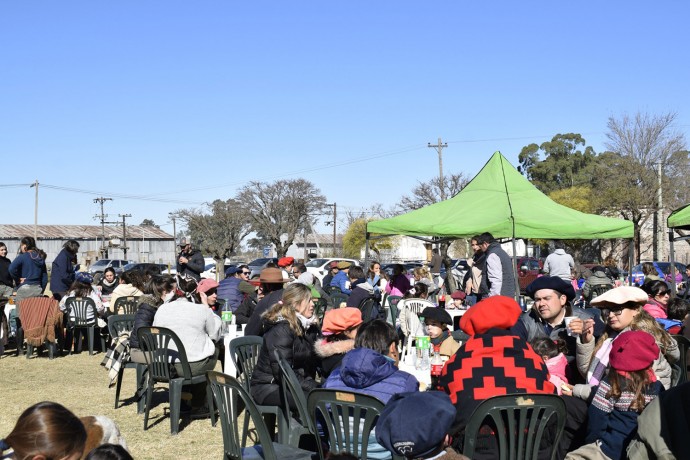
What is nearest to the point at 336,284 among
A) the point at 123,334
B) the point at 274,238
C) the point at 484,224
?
the point at 484,224

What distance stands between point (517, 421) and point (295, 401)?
1.65m

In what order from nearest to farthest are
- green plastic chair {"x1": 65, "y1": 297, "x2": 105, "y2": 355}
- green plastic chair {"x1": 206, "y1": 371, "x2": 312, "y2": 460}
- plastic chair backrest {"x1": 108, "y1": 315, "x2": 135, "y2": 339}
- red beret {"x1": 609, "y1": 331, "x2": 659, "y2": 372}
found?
red beret {"x1": 609, "y1": 331, "x2": 659, "y2": 372} < green plastic chair {"x1": 206, "y1": 371, "x2": 312, "y2": 460} < plastic chair backrest {"x1": 108, "y1": 315, "x2": 135, "y2": 339} < green plastic chair {"x1": 65, "y1": 297, "x2": 105, "y2": 355}

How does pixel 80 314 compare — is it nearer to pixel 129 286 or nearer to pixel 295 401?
pixel 129 286

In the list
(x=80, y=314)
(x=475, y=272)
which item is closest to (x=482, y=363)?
(x=475, y=272)

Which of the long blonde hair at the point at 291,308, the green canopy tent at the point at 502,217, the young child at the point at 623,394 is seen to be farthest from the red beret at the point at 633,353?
the green canopy tent at the point at 502,217

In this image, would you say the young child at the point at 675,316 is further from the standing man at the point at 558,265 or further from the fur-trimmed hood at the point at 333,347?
the standing man at the point at 558,265

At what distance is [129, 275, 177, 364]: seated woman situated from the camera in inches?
295

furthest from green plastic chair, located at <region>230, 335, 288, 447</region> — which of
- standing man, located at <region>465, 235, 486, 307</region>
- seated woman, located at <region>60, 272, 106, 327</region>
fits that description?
seated woman, located at <region>60, 272, 106, 327</region>

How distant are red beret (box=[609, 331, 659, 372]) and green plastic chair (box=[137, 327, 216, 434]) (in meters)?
4.00

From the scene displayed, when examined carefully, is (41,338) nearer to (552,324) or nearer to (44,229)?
(552,324)

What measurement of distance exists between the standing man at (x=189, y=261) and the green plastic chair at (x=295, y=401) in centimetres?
707

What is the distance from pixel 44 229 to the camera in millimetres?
89000

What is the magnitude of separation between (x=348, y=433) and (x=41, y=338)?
871 centimetres

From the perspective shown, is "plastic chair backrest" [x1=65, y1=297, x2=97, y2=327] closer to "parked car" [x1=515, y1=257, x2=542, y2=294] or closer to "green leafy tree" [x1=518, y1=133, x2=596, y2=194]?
"parked car" [x1=515, y1=257, x2=542, y2=294]
